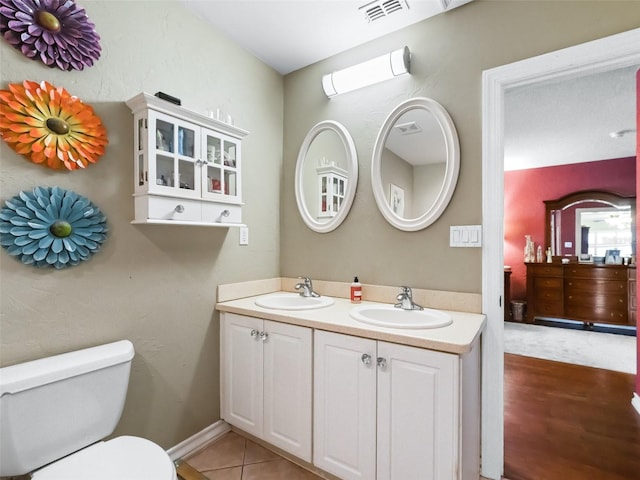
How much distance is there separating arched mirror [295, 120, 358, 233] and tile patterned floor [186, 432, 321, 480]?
1.35 m

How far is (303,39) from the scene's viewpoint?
6.49 feet

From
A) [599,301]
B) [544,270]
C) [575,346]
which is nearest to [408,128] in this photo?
[575,346]

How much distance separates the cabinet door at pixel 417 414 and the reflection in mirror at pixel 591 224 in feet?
15.9

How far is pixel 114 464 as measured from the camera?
3.51ft

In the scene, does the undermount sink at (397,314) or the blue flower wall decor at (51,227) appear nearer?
the blue flower wall decor at (51,227)

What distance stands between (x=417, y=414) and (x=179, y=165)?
152cm

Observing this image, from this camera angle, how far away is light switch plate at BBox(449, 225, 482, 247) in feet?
5.34

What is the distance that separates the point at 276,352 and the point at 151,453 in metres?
0.66

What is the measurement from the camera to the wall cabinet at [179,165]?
1429mm

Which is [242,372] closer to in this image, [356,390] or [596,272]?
[356,390]

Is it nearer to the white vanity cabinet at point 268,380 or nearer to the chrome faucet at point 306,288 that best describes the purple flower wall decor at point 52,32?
the white vanity cabinet at point 268,380

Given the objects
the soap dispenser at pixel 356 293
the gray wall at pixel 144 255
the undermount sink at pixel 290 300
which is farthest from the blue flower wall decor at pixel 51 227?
the soap dispenser at pixel 356 293

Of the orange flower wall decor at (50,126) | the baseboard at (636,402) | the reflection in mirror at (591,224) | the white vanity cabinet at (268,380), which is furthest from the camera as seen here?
the reflection in mirror at (591,224)

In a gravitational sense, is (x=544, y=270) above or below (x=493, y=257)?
below
